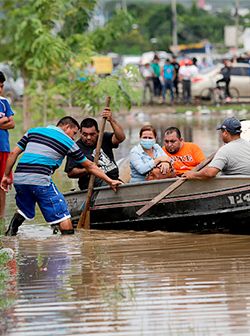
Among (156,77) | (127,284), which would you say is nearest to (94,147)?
(127,284)

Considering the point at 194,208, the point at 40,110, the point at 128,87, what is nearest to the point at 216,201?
the point at 194,208

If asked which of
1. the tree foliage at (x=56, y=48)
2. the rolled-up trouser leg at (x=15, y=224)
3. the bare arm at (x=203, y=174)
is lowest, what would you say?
the rolled-up trouser leg at (x=15, y=224)

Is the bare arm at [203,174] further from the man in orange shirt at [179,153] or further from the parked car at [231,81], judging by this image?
the parked car at [231,81]

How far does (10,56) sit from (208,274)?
1997 cm

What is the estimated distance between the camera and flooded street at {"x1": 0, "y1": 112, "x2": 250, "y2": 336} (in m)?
8.80

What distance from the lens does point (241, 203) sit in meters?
13.4

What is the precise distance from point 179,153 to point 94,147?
1018 mm

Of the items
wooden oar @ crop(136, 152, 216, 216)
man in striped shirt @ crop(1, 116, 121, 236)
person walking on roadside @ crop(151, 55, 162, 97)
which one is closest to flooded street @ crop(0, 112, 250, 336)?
→ wooden oar @ crop(136, 152, 216, 216)

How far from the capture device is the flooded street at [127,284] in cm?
880

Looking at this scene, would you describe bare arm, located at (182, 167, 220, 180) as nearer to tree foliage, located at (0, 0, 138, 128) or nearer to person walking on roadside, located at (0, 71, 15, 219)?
person walking on roadside, located at (0, 71, 15, 219)

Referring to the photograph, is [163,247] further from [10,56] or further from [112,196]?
[10,56]

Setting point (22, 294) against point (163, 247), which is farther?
point (163, 247)

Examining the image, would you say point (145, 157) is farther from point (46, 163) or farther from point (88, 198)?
point (46, 163)

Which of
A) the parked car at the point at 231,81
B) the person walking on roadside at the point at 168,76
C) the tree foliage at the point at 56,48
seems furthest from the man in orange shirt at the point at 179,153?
the person walking on roadside at the point at 168,76
